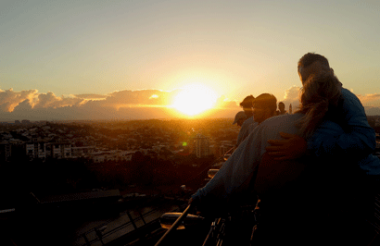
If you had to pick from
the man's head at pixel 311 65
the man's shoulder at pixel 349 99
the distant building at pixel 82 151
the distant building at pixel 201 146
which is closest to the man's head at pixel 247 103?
the man's head at pixel 311 65

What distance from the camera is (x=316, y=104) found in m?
1.04

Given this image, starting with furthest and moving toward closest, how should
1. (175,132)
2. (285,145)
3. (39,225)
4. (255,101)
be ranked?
(175,132), (39,225), (255,101), (285,145)

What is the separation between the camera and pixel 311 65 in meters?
1.26

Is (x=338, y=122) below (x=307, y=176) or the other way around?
the other way around

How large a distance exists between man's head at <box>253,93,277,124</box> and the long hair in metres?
1.18

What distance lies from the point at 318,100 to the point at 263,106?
1417 mm

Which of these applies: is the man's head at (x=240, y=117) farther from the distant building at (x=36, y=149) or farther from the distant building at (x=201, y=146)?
the distant building at (x=36, y=149)

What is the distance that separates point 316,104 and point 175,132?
6704 cm

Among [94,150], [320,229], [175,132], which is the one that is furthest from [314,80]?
[175,132]

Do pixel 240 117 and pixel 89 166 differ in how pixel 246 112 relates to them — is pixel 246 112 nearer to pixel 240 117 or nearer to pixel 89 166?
pixel 240 117

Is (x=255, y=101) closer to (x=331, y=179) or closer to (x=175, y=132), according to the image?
(x=331, y=179)

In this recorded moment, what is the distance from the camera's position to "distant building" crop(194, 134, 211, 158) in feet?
139

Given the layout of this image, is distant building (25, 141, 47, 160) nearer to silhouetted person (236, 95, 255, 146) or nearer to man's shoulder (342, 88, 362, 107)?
silhouetted person (236, 95, 255, 146)

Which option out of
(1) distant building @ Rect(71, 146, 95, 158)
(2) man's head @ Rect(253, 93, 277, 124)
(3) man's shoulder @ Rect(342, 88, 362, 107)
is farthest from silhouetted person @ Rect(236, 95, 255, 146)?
(1) distant building @ Rect(71, 146, 95, 158)
